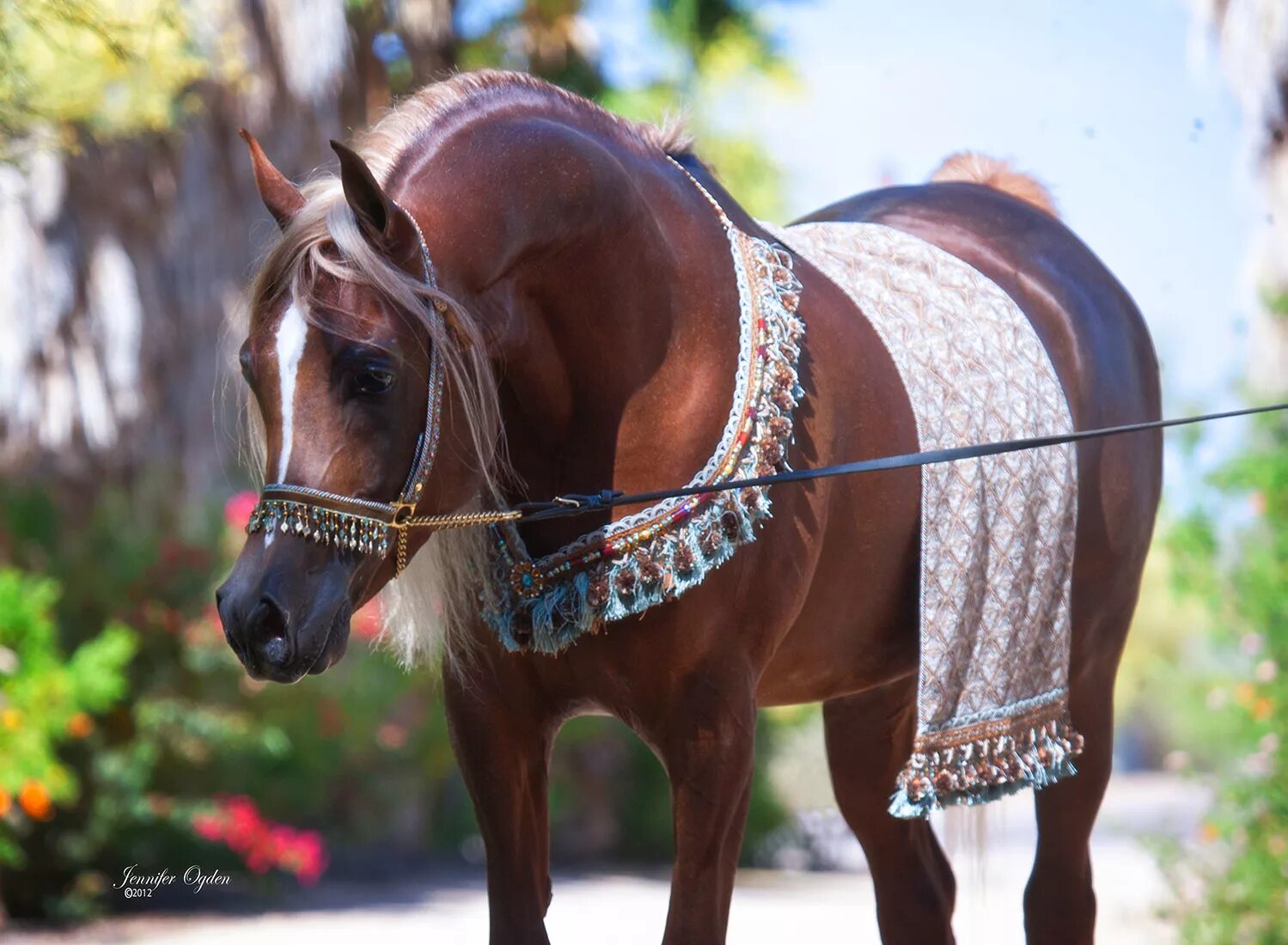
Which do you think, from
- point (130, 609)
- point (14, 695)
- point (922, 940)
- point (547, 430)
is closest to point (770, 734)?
point (130, 609)

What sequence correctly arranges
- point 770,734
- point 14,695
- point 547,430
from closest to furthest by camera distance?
point 547,430 < point 14,695 < point 770,734

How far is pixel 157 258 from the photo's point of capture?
28.4 feet

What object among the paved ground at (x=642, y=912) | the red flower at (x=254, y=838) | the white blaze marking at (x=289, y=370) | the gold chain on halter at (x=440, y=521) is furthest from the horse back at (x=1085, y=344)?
the red flower at (x=254, y=838)

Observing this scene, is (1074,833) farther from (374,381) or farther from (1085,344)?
(374,381)

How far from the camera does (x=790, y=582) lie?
2.61 metres

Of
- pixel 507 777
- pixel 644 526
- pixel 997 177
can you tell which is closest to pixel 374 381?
pixel 644 526

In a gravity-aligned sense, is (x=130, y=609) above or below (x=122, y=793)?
above

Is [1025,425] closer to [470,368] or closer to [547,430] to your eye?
[547,430]

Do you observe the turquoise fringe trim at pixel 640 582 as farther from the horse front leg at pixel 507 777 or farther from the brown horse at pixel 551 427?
the horse front leg at pixel 507 777

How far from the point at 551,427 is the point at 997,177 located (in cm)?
211

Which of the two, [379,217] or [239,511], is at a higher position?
[239,511]

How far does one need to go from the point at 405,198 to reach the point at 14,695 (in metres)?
4.26

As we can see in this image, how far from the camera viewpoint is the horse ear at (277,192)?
2396 millimetres
